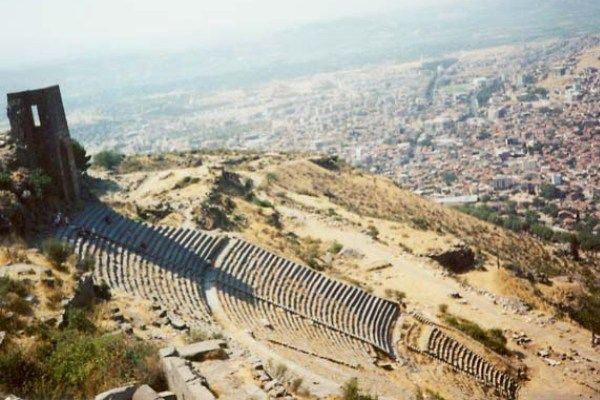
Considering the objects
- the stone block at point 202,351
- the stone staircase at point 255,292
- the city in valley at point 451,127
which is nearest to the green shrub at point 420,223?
the city in valley at point 451,127

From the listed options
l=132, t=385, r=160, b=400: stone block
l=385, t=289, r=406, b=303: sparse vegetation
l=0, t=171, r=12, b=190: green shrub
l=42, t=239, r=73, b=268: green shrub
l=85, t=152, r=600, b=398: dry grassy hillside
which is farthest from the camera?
l=385, t=289, r=406, b=303: sparse vegetation

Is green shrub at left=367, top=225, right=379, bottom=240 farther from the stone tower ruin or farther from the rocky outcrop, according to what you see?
the stone tower ruin

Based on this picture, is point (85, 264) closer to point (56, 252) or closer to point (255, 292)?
point (56, 252)

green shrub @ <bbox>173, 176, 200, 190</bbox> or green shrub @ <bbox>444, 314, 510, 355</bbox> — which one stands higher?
green shrub @ <bbox>173, 176, 200, 190</bbox>

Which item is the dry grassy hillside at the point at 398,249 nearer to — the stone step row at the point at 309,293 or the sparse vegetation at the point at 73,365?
the stone step row at the point at 309,293

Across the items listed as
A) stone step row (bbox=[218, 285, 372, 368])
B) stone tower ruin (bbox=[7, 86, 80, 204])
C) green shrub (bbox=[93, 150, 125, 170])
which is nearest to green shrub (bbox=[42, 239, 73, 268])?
stone step row (bbox=[218, 285, 372, 368])

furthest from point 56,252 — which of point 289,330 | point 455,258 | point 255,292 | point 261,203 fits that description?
point 455,258

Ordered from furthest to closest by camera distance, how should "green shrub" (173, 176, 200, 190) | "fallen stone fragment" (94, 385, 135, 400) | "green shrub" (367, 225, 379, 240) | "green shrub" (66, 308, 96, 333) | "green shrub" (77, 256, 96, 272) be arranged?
"green shrub" (173, 176, 200, 190) < "green shrub" (367, 225, 379, 240) < "green shrub" (77, 256, 96, 272) < "green shrub" (66, 308, 96, 333) < "fallen stone fragment" (94, 385, 135, 400)
